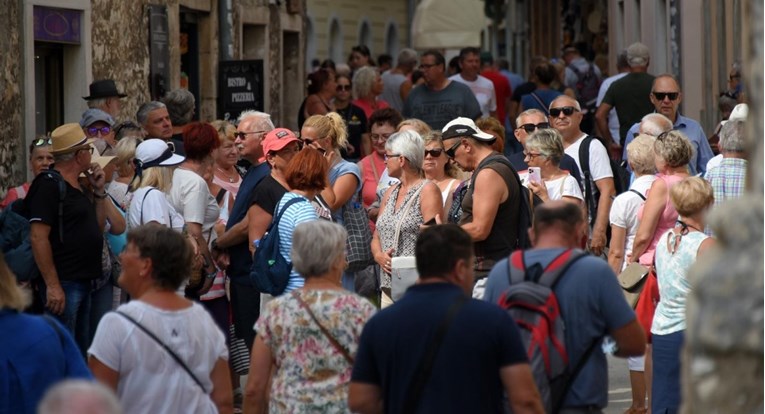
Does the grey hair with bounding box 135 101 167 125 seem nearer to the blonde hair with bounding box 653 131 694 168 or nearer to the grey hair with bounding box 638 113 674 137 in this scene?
the grey hair with bounding box 638 113 674 137

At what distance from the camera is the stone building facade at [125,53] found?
44.6ft

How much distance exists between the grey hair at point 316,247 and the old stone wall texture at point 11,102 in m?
7.14

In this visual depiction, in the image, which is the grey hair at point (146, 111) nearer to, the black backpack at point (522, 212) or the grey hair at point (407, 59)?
the black backpack at point (522, 212)

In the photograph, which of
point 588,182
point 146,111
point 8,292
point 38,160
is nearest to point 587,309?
point 8,292

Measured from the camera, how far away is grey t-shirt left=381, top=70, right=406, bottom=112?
23.3 meters

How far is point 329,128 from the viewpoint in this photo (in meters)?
10.6

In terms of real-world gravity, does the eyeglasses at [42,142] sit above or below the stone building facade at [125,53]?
below

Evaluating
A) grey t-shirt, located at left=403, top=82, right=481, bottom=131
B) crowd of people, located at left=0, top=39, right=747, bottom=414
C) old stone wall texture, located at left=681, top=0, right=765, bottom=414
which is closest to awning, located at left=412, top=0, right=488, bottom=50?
crowd of people, located at left=0, top=39, right=747, bottom=414

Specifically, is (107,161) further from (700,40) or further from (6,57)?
(700,40)

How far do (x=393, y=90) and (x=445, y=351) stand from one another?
58.3ft

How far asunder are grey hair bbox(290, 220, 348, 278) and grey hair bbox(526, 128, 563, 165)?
399 centimetres

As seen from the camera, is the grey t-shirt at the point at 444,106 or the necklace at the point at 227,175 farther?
the grey t-shirt at the point at 444,106

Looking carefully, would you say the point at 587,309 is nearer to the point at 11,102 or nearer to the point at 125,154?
the point at 125,154

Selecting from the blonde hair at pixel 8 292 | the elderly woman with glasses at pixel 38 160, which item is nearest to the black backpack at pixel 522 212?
the elderly woman with glasses at pixel 38 160
